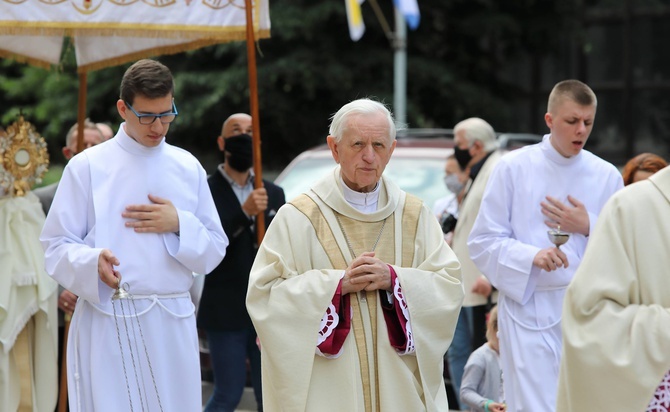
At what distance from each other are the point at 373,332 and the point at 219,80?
12831mm

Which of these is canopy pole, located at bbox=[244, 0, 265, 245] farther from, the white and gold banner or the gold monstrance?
the gold monstrance

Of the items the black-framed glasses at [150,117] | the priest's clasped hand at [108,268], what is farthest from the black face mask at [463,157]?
the priest's clasped hand at [108,268]

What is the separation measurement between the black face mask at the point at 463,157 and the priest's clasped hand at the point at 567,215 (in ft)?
6.75

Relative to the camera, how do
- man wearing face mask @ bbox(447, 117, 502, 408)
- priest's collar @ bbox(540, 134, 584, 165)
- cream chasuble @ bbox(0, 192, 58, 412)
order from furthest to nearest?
man wearing face mask @ bbox(447, 117, 502, 408) → cream chasuble @ bbox(0, 192, 58, 412) → priest's collar @ bbox(540, 134, 584, 165)

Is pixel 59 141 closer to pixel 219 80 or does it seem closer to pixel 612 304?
pixel 219 80

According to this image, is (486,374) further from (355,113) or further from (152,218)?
(355,113)

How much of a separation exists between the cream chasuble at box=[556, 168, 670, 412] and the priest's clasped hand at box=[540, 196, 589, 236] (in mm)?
2379

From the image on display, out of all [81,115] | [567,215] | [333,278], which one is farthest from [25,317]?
[567,215]

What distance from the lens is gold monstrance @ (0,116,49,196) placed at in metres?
7.19

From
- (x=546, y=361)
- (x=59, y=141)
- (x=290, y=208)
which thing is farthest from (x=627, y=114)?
(x=290, y=208)

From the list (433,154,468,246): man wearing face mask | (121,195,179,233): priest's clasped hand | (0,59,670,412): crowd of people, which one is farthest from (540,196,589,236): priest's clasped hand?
(121,195,179,233): priest's clasped hand

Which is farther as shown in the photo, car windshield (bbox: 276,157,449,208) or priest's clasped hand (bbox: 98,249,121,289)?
car windshield (bbox: 276,157,449,208)

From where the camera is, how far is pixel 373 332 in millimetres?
5051

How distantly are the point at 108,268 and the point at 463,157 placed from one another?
12.6ft
